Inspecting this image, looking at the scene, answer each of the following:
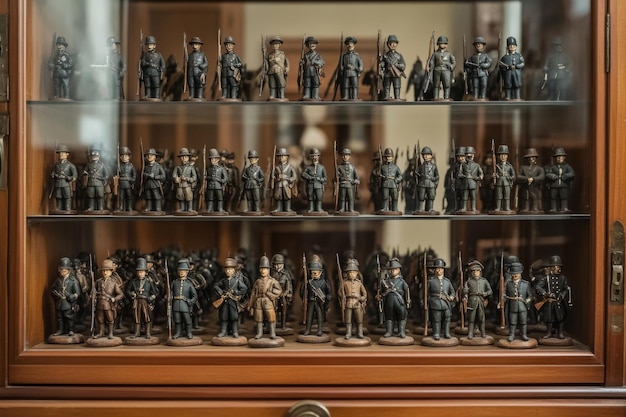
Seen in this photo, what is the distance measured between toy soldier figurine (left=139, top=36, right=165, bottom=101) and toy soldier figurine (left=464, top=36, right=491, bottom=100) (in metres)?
1.04

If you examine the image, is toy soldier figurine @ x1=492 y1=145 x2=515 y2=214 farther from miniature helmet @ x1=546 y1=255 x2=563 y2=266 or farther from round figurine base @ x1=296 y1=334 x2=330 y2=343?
round figurine base @ x1=296 y1=334 x2=330 y2=343

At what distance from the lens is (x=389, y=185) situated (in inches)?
90.3

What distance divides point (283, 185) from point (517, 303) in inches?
33.0

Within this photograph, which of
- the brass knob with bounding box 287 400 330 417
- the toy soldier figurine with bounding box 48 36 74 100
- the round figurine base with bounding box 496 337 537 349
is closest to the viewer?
the brass knob with bounding box 287 400 330 417

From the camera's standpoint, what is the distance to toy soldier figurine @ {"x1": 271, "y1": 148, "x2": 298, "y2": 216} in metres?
2.29

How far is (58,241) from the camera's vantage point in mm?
2264

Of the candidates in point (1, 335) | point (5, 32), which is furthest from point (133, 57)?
point (1, 335)

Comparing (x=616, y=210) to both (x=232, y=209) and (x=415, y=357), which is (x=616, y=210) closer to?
(x=415, y=357)

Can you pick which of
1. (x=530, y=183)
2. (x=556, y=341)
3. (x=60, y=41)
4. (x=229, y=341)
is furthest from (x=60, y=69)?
(x=556, y=341)

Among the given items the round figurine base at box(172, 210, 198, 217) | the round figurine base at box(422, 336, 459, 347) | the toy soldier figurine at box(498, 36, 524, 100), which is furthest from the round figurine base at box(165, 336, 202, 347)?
the toy soldier figurine at box(498, 36, 524, 100)

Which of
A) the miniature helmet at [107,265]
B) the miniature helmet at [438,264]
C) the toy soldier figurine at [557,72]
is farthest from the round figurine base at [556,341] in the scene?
the miniature helmet at [107,265]

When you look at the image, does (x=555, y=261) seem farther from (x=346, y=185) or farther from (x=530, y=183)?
(x=346, y=185)

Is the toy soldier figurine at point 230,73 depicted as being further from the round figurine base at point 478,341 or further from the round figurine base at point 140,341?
the round figurine base at point 478,341

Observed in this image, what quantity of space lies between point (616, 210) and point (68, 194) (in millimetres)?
1688
